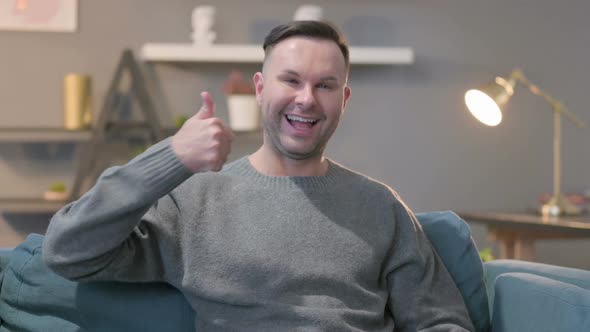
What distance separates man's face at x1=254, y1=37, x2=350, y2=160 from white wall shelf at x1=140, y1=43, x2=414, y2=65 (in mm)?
2432

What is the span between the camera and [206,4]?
4.46m

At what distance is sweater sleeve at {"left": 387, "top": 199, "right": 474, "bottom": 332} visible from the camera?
1857 millimetres

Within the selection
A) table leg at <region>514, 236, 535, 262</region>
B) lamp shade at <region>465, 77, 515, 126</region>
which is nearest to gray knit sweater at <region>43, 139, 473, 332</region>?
lamp shade at <region>465, 77, 515, 126</region>

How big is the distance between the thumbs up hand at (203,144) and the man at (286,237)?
0.01m

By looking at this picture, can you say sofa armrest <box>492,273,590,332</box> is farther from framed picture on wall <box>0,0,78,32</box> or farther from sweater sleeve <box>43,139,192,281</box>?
framed picture on wall <box>0,0,78,32</box>

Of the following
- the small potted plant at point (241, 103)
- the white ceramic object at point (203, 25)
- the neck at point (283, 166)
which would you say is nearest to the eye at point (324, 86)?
the neck at point (283, 166)

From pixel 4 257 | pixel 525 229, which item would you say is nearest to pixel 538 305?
pixel 4 257

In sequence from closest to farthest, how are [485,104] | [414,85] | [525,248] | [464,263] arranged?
1. [464,263]
2. [485,104]
3. [525,248]
4. [414,85]

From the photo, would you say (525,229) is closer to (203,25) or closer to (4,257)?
(203,25)

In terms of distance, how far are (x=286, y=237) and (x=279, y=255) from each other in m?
0.04

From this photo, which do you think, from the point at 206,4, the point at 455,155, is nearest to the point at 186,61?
the point at 206,4

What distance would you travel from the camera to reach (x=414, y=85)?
182 inches

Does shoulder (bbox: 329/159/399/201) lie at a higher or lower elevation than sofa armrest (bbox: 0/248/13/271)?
higher

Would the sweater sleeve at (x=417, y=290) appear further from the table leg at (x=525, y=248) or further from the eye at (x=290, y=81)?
the table leg at (x=525, y=248)
